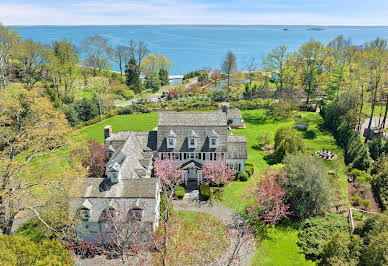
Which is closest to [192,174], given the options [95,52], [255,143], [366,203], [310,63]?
[255,143]

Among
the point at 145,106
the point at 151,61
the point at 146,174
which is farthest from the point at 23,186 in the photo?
the point at 151,61

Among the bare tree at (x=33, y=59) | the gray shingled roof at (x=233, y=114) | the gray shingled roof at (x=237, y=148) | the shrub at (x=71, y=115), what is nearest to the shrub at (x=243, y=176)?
the gray shingled roof at (x=237, y=148)

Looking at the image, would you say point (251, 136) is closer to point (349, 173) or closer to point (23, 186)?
point (349, 173)

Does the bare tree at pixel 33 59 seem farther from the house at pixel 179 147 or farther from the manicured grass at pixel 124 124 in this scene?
the house at pixel 179 147

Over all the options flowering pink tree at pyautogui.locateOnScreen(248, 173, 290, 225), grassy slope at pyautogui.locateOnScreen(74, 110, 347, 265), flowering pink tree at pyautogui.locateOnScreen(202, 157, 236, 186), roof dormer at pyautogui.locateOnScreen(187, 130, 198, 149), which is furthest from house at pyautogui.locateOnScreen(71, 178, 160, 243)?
flowering pink tree at pyautogui.locateOnScreen(248, 173, 290, 225)

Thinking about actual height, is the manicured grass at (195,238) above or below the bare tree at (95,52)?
below

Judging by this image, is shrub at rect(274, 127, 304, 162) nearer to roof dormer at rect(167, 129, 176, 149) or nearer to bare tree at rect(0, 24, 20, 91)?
roof dormer at rect(167, 129, 176, 149)

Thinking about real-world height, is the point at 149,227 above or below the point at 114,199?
below
